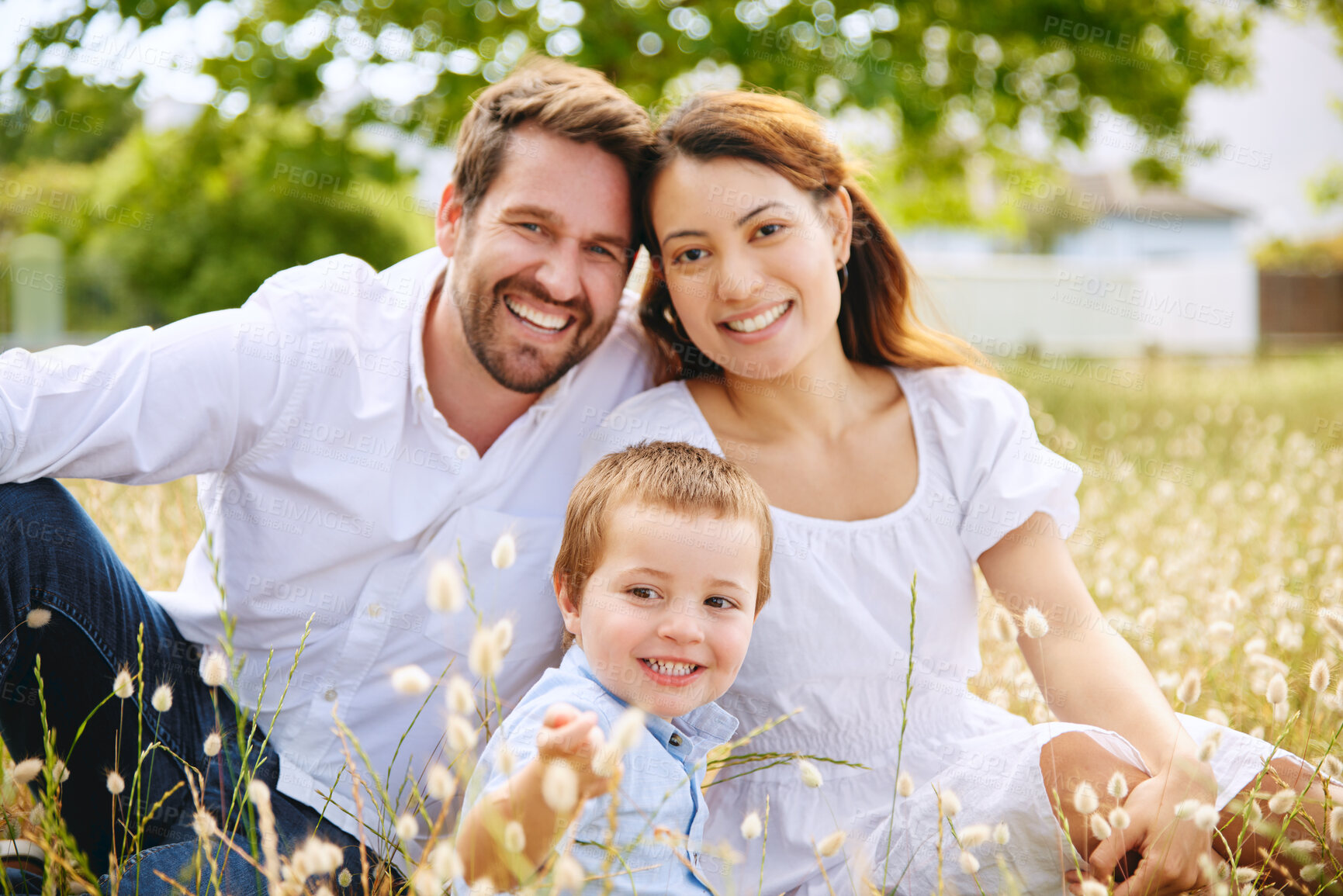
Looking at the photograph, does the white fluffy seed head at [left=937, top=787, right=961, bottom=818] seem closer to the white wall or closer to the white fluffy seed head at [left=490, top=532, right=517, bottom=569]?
the white fluffy seed head at [left=490, top=532, right=517, bottom=569]

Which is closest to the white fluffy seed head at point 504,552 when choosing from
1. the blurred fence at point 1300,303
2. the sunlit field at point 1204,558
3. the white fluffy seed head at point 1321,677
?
the sunlit field at point 1204,558

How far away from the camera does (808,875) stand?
222 centimetres

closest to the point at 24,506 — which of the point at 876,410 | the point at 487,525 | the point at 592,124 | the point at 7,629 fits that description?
the point at 7,629

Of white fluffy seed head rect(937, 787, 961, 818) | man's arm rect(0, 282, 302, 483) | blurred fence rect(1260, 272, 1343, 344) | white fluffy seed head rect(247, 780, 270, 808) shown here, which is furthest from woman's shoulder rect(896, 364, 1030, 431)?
blurred fence rect(1260, 272, 1343, 344)

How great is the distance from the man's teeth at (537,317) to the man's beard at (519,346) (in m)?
0.02

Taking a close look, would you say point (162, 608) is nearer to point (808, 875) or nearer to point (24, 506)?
point (24, 506)

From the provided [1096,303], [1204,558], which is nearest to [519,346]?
[1204,558]

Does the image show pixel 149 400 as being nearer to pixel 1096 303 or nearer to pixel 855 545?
pixel 855 545

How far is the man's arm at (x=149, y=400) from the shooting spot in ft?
7.26

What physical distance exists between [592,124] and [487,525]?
1.09 meters

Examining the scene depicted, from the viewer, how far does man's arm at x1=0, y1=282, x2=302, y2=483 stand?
2213 mm

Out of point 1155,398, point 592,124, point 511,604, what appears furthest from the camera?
point 1155,398

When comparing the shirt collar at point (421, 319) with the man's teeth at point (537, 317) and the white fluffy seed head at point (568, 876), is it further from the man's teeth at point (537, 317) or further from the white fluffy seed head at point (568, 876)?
the white fluffy seed head at point (568, 876)

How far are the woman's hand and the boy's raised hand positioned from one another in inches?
41.8
